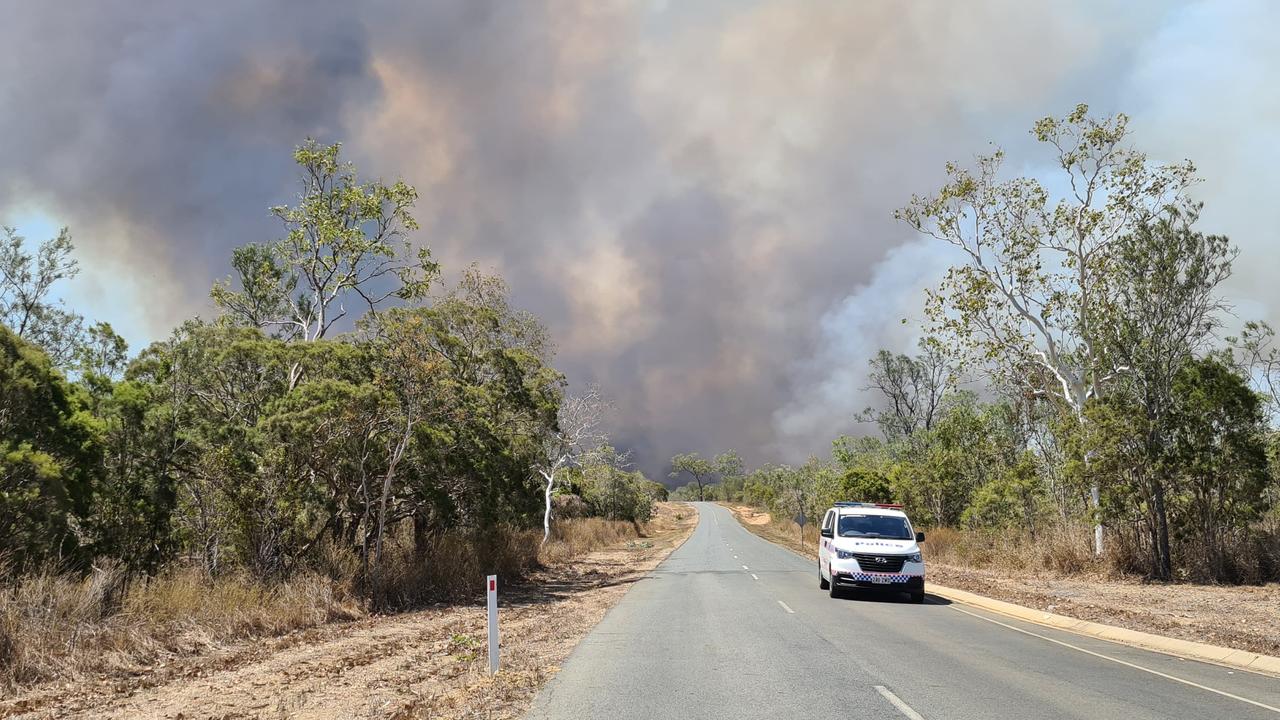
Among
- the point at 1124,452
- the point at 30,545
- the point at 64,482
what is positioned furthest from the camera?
the point at 1124,452

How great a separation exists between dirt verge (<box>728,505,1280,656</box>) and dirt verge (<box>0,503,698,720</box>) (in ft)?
33.4

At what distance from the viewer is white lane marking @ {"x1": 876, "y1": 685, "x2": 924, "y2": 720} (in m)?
6.81

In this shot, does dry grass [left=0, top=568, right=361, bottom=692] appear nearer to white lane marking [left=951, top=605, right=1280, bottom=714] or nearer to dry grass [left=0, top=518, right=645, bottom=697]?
dry grass [left=0, top=518, right=645, bottom=697]

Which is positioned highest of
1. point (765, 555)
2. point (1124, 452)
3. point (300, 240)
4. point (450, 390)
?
point (300, 240)

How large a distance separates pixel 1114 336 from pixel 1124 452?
3.66 m

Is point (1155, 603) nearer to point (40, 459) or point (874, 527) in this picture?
point (874, 527)

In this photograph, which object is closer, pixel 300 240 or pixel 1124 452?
pixel 1124 452

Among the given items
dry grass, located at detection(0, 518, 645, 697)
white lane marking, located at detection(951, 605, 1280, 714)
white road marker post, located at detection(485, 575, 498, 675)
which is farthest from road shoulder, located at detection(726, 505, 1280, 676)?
dry grass, located at detection(0, 518, 645, 697)

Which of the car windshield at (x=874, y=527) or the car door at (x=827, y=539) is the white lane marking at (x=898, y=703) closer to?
the car windshield at (x=874, y=527)

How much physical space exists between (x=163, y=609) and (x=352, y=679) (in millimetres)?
4756

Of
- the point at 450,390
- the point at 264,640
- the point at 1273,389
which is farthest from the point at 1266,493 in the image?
the point at 264,640

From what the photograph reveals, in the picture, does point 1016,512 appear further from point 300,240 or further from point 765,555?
point 300,240

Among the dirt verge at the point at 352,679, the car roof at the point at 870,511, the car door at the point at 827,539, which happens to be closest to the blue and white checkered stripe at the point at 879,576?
the car door at the point at 827,539

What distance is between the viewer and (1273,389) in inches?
1425
